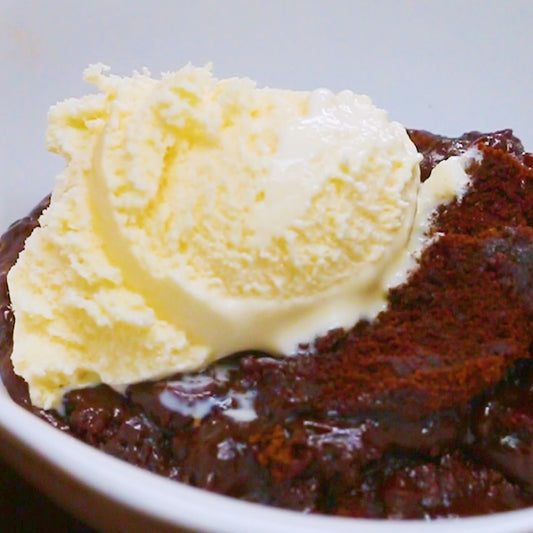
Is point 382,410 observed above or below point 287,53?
below

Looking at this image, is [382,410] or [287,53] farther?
[287,53]

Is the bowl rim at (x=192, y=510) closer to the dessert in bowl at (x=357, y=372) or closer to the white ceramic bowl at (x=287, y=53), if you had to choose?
the dessert in bowl at (x=357, y=372)

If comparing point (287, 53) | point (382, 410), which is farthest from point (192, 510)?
point (287, 53)

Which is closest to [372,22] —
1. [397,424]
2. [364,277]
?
[364,277]

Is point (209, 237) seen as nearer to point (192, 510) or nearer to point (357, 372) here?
point (357, 372)

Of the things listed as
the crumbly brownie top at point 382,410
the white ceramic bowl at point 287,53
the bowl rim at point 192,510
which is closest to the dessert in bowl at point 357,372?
the crumbly brownie top at point 382,410

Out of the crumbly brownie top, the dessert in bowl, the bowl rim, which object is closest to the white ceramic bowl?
the dessert in bowl
